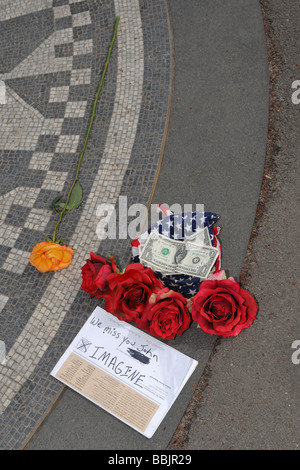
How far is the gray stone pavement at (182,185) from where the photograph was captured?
2996 millimetres

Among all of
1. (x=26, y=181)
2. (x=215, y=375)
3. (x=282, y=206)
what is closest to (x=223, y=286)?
(x=215, y=375)

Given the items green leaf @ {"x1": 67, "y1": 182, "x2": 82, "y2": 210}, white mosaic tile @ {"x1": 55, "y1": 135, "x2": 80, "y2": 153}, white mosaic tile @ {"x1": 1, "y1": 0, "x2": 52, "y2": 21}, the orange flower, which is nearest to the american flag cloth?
the orange flower

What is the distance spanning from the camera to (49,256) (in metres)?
3.03

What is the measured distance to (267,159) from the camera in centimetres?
356

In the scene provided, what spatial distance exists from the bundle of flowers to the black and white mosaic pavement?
0.74 metres

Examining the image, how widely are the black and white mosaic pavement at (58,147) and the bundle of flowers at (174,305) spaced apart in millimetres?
742

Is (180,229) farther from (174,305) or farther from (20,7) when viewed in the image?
(20,7)

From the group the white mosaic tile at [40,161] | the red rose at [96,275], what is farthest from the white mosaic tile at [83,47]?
the red rose at [96,275]

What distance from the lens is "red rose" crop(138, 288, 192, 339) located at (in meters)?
2.63

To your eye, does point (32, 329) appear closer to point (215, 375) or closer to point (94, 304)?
point (94, 304)

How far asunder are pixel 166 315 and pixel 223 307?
1.25 ft

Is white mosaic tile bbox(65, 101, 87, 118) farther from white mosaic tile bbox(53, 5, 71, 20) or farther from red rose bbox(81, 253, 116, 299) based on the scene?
red rose bbox(81, 253, 116, 299)

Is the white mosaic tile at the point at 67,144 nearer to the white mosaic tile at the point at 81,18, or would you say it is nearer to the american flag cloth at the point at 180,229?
the american flag cloth at the point at 180,229

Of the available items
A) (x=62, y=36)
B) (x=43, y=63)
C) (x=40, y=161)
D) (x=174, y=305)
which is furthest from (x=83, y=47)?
(x=174, y=305)
